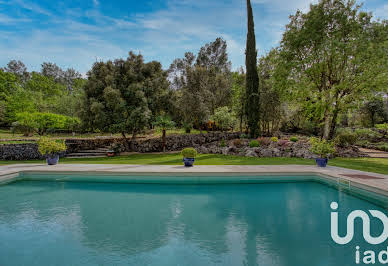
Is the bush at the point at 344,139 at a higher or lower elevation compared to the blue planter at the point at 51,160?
higher

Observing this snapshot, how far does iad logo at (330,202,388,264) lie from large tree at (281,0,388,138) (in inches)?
451

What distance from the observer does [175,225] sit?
4867 mm

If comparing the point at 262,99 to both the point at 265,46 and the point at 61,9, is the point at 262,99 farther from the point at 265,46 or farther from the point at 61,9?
the point at 61,9

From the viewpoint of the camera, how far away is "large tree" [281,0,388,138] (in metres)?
13.9

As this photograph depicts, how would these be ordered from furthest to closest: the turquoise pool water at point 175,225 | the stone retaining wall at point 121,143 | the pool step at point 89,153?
the pool step at point 89,153 < the stone retaining wall at point 121,143 < the turquoise pool water at point 175,225

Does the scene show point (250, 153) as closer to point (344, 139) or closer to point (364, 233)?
point (344, 139)

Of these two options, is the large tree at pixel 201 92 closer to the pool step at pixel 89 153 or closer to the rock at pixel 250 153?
the rock at pixel 250 153

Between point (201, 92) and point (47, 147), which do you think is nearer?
point (47, 147)

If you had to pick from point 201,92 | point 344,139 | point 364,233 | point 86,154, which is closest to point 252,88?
point 201,92

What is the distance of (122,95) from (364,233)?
15.1 meters

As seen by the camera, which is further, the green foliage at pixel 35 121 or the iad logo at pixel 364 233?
the green foliage at pixel 35 121

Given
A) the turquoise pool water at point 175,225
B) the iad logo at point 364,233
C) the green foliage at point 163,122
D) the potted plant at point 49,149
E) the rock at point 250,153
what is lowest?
the turquoise pool water at point 175,225

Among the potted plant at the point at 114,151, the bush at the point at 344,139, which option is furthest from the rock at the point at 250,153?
the potted plant at the point at 114,151

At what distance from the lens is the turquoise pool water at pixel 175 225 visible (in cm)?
366
